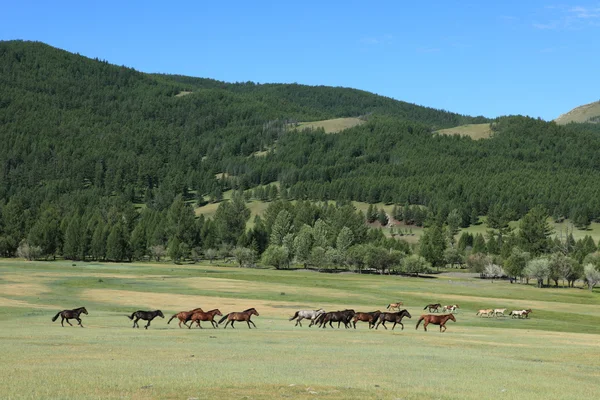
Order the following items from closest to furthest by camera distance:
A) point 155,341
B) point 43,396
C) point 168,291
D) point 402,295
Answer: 1. point 43,396
2. point 155,341
3. point 168,291
4. point 402,295

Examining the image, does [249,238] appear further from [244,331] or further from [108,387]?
[108,387]

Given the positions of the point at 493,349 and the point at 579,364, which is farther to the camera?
the point at 493,349

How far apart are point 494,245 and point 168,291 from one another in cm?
13450

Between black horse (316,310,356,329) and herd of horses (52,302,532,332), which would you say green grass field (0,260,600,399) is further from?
black horse (316,310,356,329)

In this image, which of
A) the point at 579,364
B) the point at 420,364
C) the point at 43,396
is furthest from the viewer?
the point at 579,364

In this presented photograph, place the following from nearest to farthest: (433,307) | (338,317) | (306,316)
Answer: (338,317) < (306,316) < (433,307)

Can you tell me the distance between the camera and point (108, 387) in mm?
19266

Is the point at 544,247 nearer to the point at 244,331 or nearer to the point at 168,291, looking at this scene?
the point at 168,291

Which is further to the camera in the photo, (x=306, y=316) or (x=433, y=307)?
→ (x=433, y=307)

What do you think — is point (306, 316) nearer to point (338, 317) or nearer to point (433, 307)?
point (338, 317)

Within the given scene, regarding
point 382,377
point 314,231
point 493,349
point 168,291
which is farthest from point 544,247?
point 382,377

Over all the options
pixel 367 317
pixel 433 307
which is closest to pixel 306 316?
pixel 367 317

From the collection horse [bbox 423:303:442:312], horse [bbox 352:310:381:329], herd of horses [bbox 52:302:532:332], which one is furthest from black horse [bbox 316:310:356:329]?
horse [bbox 423:303:442:312]

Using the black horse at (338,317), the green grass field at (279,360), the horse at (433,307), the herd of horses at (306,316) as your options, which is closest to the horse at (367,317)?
the herd of horses at (306,316)
